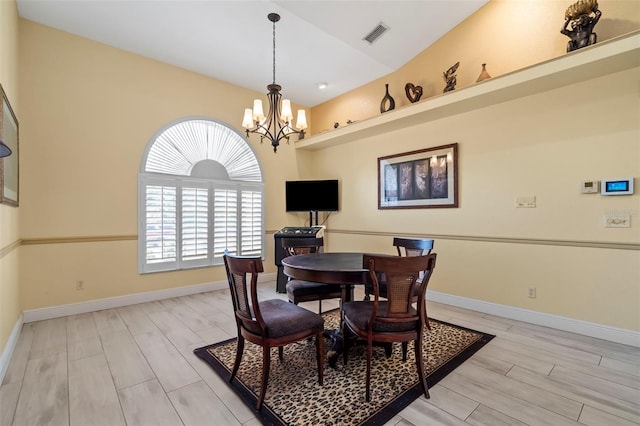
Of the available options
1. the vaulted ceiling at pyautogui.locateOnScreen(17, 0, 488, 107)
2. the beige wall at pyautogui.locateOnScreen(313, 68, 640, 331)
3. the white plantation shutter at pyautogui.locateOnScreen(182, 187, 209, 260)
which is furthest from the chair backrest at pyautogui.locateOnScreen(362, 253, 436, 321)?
the white plantation shutter at pyautogui.locateOnScreen(182, 187, 209, 260)

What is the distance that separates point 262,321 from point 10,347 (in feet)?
7.95

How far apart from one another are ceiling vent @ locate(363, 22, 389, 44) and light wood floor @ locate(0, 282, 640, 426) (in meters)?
3.63

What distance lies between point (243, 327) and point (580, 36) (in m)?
3.84

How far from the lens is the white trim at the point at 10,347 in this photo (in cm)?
216

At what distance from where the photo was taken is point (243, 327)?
6.63 feet

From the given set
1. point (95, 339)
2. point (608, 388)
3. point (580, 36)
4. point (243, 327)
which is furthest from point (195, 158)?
point (608, 388)

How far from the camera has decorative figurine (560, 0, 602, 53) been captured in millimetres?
2543

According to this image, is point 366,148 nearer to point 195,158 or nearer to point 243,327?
point 195,158

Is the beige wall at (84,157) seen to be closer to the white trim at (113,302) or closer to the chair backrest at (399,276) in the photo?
the white trim at (113,302)

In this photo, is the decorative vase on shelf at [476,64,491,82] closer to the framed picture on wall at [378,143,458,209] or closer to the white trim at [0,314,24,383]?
the framed picture on wall at [378,143,458,209]

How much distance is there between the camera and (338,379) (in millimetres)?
2104

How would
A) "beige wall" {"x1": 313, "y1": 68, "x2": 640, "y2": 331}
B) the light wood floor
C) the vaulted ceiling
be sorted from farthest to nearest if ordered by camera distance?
the vaulted ceiling < "beige wall" {"x1": 313, "y1": 68, "x2": 640, "y2": 331} < the light wood floor

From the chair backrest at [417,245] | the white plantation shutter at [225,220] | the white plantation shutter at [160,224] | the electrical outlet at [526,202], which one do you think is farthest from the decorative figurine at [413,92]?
the white plantation shutter at [160,224]

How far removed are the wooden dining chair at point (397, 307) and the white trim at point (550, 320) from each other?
6.68 feet
